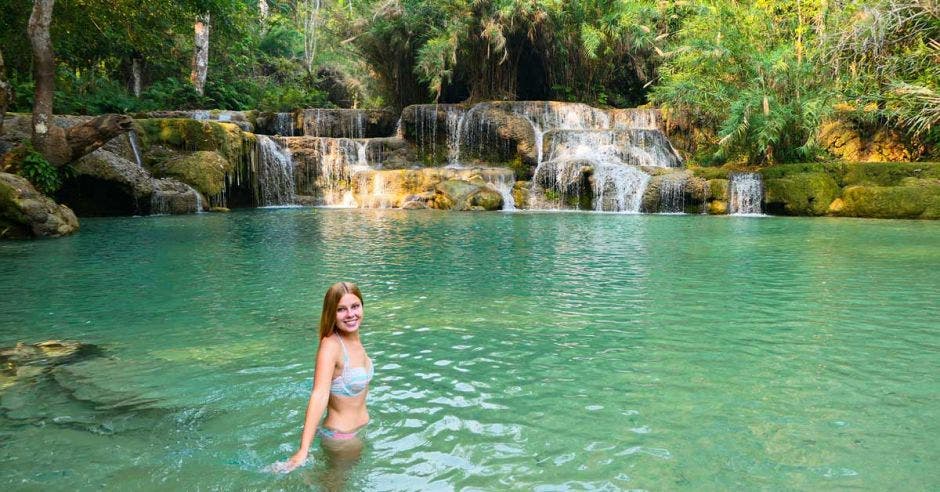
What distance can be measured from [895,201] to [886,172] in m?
1.45

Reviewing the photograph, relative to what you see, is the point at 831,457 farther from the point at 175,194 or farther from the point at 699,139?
the point at 699,139

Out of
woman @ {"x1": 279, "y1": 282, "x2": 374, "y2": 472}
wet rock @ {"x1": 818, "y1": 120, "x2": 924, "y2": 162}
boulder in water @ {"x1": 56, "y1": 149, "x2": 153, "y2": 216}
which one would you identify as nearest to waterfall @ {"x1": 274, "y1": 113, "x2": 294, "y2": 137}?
boulder in water @ {"x1": 56, "y1": 149, "x2": 153, "y2": 216}

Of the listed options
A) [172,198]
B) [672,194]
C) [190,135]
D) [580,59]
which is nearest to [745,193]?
[672,194]

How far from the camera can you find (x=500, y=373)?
436cm

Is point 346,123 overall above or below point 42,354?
above

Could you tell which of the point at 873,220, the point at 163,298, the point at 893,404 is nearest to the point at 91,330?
the point at 163,298

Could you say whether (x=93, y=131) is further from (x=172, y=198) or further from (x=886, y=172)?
(x=886, y=172)

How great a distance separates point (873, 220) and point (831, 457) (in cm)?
1757

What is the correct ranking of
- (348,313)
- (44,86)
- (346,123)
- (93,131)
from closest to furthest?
1. (348,313)
2. (44,86)
3. (93,131)
4. (346,123)

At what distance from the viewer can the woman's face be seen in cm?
298

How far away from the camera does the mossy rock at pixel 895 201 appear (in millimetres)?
18594

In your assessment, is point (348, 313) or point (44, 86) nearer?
point (348, 313)

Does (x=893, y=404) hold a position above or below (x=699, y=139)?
below

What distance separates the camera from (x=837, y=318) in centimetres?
589
